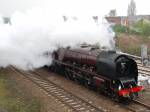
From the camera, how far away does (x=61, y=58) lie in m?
20.6

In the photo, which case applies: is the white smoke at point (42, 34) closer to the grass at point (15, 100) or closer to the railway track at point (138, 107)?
the grass at point (15, 100)

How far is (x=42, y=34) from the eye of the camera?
20359mm

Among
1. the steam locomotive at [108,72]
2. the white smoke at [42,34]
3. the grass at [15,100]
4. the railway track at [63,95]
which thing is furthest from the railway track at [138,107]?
the white smoke at [42,34]

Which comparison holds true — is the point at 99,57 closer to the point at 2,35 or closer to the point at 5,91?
the point at 5,91

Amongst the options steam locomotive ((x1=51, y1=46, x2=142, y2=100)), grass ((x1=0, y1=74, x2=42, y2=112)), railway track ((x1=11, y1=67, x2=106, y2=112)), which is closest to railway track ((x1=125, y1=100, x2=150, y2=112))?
steam locomotive ((x1=51, y1=46, x2=142, y2=100))

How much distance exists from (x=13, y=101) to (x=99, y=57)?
17.7ft

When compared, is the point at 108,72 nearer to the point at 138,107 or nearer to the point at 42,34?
the point at 138,107

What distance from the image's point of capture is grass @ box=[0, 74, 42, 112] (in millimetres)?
13508

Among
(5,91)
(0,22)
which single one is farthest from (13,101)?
(0,22)

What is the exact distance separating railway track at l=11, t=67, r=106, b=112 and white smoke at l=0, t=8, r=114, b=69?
212 centimetres

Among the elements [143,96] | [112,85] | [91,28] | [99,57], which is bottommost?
[143,96]

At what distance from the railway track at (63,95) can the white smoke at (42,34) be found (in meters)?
2.12

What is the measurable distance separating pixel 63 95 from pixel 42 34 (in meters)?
5.95

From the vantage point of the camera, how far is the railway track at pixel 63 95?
13835mm
